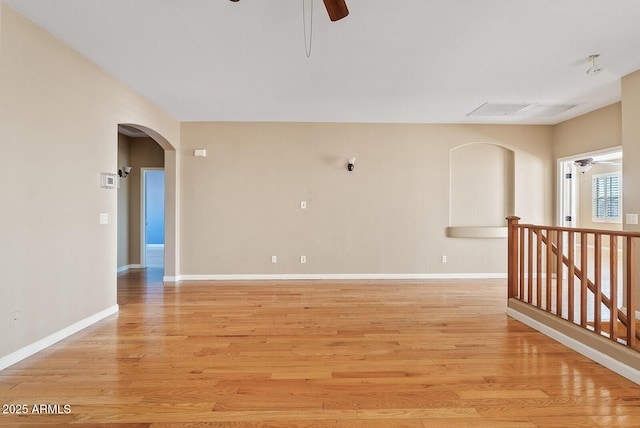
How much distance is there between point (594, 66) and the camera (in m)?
3.36

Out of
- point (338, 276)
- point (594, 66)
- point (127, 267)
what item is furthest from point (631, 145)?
point (127, 267)

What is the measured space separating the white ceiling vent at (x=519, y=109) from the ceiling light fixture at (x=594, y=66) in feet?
3.60

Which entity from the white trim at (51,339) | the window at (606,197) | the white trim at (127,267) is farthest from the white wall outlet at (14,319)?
the window at (606,197)

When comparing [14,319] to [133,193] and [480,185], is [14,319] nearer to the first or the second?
[133,193]

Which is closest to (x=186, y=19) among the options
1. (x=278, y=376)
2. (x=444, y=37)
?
(x=444, y=37)

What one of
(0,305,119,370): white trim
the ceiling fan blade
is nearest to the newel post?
the ceiling fan blade

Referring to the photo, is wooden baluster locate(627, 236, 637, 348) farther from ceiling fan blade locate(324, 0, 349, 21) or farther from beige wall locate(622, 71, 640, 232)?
ceiling fan blade locate(324, 0, 349, 21)

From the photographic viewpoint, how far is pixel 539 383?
2232 millimetres

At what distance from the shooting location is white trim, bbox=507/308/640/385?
2.28m

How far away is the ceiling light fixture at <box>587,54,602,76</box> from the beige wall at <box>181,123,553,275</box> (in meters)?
2.28

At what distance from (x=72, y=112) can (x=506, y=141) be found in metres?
6.23

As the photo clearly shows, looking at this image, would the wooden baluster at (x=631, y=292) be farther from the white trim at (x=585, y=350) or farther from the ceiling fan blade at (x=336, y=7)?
the ceiling fan blade at (x=336, y=7)

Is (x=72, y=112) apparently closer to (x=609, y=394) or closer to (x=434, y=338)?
(x=434, y=338)

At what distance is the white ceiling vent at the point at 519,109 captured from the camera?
183 inches
